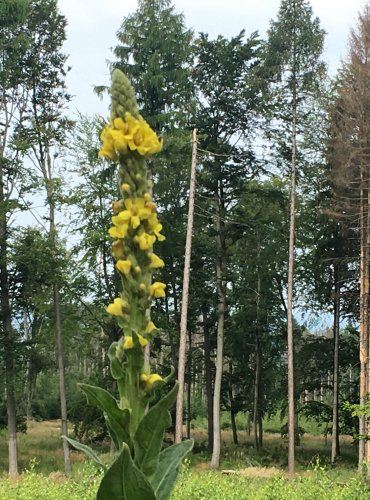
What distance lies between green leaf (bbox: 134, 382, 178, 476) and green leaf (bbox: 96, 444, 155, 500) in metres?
0.09

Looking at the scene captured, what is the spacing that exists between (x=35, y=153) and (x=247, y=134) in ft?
23.9

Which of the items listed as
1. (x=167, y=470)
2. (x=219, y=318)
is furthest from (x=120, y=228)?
(x=219, y=318)

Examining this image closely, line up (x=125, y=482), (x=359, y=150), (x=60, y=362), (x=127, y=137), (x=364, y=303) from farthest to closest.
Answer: (x=60, y=362), (x=364, y=303), (x=359, y=150), (x=127, y=137), (x=125, y=482)

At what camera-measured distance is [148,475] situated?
4.57 feet

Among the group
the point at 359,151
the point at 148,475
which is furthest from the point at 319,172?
the point at 148,475

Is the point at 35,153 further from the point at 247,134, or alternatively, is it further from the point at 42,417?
the point at 42,417

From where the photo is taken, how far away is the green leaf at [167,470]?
1.41 meters

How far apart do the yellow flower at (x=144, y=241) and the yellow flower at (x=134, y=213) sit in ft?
0.09

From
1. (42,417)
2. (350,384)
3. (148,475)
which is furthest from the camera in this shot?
(42,417)

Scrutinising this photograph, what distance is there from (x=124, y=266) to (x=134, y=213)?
0.13 m

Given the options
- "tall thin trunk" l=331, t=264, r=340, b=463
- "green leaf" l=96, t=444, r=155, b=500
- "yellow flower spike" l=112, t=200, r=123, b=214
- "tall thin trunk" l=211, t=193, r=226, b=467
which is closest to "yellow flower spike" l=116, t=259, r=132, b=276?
"yellow flower spike" l=112, t=200, r=123, b=214

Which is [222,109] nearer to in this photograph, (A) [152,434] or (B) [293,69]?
(B) [293,69]

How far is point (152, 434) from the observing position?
1355 mm

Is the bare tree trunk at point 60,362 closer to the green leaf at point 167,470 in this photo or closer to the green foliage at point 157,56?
the green foliage at point 157,56
